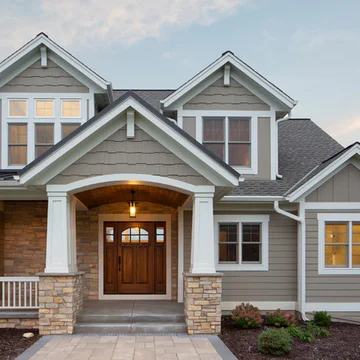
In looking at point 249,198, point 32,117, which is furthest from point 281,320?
point 32,117

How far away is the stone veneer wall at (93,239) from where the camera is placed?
10555mm

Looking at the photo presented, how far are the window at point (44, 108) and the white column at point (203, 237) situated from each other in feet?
15.3

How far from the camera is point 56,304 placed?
7520 mm

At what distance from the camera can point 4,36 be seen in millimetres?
16484

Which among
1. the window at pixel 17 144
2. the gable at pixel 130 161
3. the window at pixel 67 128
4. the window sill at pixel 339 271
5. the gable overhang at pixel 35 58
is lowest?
the window sill at pixel 339 271

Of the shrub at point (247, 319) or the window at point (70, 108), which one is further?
the window at point (70, 108)

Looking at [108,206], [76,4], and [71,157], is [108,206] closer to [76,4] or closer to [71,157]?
[71,157]

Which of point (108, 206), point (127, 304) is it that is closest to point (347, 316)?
point (127, 304)

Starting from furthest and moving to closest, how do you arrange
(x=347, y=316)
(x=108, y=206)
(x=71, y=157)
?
(x=108, y=206) < (x=347, y=316) < (x=71, y=157)

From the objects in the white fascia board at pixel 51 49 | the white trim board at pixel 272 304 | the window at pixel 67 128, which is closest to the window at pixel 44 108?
the window at pixel 67 128

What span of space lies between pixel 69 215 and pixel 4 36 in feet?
38.7

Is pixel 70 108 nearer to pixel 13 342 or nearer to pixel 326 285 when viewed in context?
pixel 13 342

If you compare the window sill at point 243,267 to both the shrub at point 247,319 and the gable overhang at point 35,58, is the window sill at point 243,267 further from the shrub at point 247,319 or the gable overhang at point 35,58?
the gable overhang at point 35,58

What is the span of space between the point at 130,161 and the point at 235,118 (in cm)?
371
